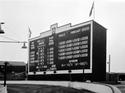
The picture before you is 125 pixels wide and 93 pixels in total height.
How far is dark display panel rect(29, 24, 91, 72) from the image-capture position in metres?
26.8

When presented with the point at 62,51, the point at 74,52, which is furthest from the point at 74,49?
the point at 62,51

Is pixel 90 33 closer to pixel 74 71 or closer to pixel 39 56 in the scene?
pixel 74 71

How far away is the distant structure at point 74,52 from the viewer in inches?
1040

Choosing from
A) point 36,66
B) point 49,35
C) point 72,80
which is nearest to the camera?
point 72,80

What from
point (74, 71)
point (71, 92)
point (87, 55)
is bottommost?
point (71, 92)

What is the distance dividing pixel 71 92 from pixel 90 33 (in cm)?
646

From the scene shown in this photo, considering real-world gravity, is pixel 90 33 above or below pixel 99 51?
above

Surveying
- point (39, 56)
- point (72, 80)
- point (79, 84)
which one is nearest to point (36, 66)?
point (39, 56)

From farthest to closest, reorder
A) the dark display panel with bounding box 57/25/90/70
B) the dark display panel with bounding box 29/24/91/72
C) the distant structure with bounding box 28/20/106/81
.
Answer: the dark display panel with bounding box 29/24/91/72 → the dark display panel with bounding box 57/25/90/70 → the distant structure with bounding box 28/20/106/81

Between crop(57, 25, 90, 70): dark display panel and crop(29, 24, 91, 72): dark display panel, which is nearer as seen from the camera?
crop(57, 25, 90, 70): dark display panel

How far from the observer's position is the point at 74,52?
2803 centimetres

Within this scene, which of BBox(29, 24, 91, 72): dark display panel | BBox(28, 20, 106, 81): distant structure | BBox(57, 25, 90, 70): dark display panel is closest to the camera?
BBox(28, 20, 106, 81): distant structure

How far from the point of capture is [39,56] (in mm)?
35688

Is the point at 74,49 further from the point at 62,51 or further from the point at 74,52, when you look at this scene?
the point at 62,51
